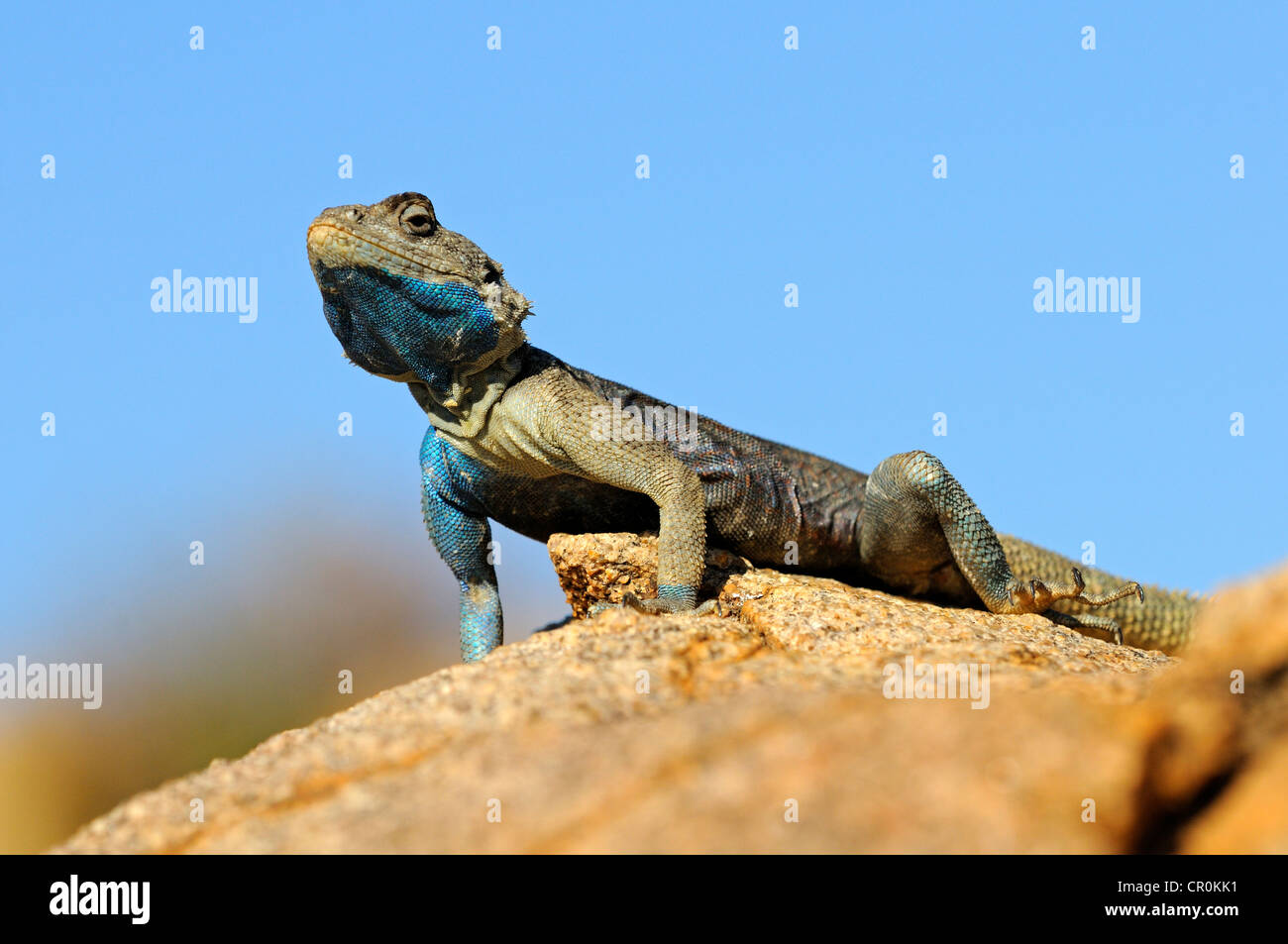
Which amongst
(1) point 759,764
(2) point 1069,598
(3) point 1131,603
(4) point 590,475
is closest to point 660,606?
(4) point 590,475

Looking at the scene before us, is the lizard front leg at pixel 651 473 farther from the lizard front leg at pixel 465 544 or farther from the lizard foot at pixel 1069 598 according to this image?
the lizard foot at pixel 1069 598

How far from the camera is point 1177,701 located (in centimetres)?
301

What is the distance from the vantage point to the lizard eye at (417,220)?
6.66 meters

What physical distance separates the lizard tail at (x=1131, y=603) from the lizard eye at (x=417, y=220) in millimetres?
4506

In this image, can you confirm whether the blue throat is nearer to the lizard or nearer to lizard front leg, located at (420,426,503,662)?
the lizard

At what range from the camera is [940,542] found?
7.64 metres

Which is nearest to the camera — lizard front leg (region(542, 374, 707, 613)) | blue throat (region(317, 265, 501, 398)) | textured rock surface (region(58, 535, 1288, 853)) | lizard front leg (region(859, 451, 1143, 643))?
textured rock surface (region(58, 535, 1288, 853))

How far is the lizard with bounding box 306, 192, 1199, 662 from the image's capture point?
662 centimetres

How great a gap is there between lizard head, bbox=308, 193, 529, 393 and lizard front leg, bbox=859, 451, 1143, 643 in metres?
2.52

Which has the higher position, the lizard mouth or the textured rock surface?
the lizard mouth

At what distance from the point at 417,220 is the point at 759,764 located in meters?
4.45

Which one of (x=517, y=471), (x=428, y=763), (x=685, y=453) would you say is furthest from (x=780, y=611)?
(x=428, y=763)

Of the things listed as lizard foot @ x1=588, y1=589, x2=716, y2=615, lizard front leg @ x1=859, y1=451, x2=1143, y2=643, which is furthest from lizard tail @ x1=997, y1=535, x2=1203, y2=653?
lizard foot @ x1=588, y1=589, x2=716, y2=615
